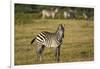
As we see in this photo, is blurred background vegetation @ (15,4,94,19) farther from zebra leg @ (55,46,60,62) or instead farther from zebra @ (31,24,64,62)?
zebra leg @ (55,46,60,62)

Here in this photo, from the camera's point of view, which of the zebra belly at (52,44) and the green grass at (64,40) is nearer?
the green grass at (64,40)

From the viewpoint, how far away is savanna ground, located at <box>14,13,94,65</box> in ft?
7.22

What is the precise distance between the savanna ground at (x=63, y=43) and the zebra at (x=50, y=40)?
0.04 meters

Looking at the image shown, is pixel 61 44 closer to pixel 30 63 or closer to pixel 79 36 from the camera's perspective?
pixel 79 36

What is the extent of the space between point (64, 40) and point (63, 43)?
41 mm

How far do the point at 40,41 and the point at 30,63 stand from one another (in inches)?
11.7

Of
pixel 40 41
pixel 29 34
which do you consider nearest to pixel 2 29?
pixel 29 34

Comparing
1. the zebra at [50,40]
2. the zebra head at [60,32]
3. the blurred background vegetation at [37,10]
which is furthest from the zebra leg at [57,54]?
the blurred background vegetation at [37,10]

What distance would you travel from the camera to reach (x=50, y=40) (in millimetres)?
2340

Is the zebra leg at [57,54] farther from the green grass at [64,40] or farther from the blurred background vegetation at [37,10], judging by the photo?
the blurred background vegetation at [37,10]

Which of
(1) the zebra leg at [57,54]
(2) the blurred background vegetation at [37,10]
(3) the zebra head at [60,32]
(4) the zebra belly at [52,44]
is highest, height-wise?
(2) the blurred background vegetation at [37,10]

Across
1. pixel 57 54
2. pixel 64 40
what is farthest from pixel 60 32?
pixel 57 54

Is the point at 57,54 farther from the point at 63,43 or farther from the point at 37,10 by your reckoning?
the point at 37,10

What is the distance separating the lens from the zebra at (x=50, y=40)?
228cm
